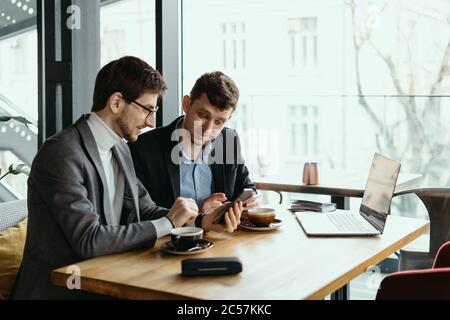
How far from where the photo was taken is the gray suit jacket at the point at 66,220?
1.64 metres

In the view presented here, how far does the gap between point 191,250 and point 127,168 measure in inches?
18.3

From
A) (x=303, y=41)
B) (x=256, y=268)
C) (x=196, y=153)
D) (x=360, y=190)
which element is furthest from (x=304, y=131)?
(x=256, y=268)

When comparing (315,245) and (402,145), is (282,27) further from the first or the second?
(315,245)

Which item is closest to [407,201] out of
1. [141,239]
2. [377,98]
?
[377,98]

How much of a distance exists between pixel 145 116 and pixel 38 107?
1.21 meters

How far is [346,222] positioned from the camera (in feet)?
7.09

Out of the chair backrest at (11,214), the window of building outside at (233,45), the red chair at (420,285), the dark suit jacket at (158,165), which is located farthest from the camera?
the window of building outside at (233,45)

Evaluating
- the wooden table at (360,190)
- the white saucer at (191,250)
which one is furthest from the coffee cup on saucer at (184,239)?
the wooden table at (360,190)

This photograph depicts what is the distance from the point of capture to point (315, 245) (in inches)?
71.7

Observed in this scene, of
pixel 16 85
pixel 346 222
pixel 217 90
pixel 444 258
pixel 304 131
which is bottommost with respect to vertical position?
pixel 444 258

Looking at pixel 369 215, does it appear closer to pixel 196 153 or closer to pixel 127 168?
pixel 196 153

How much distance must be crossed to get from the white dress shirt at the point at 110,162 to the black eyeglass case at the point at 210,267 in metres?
0.52

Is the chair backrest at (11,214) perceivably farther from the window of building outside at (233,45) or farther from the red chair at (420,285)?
the window of building outside at (233,45)

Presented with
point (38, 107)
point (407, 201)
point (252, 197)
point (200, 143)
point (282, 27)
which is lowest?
point (407, 201)
